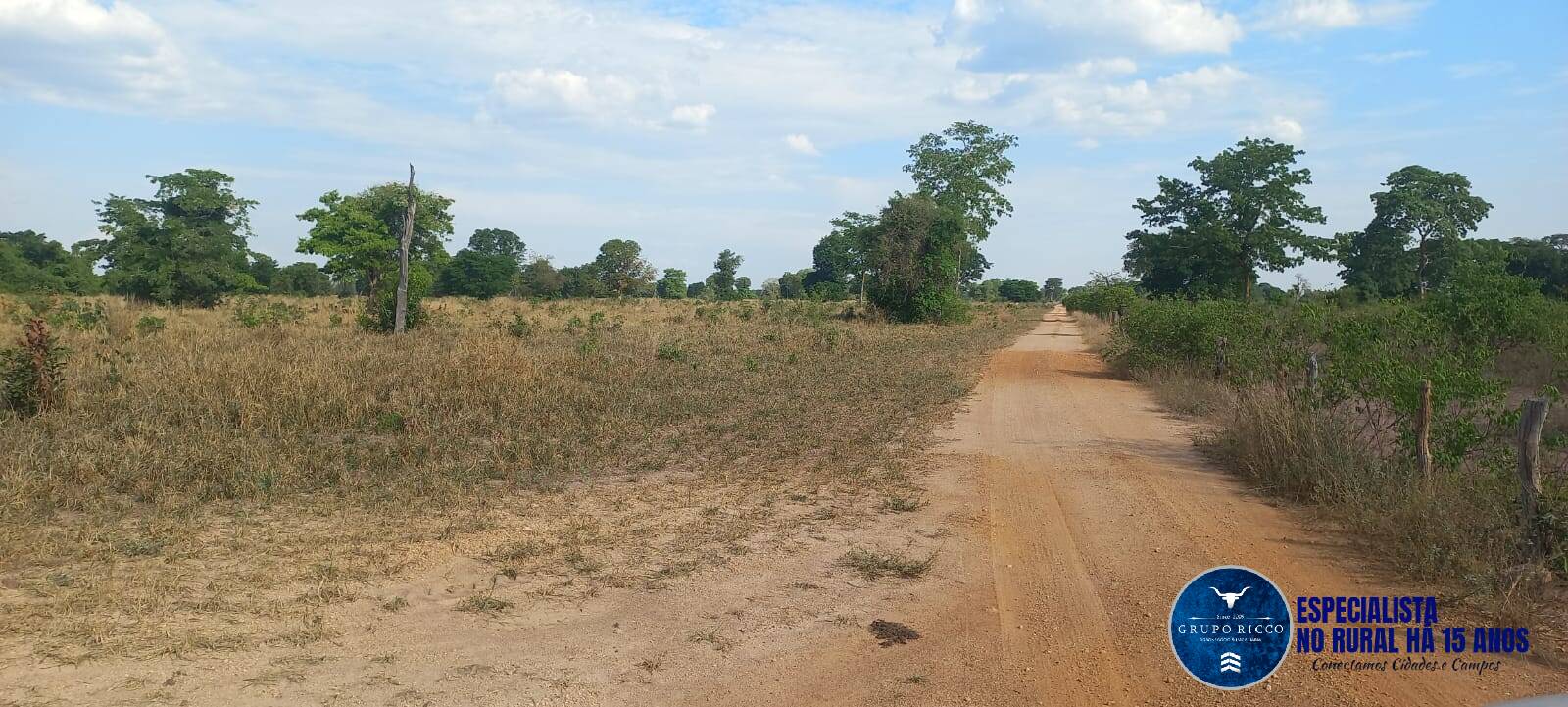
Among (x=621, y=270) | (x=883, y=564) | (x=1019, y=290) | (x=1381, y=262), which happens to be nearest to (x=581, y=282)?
(x=621, y=270)

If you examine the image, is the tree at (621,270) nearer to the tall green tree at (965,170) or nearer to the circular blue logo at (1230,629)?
the tall green tree at (965,170)

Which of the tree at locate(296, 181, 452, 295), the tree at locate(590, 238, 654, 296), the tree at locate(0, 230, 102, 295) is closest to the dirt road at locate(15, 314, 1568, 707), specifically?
the tree at locate(296, 181, 452, 295)

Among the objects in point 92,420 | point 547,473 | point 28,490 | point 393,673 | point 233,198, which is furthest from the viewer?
point 233,198

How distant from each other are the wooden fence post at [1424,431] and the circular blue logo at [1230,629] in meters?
2.47

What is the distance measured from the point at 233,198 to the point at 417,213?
8.49m

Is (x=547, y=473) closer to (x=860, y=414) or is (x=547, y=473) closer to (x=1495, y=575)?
(x=860, y=414)

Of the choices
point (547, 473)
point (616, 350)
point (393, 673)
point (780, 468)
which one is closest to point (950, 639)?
point (393, 673)

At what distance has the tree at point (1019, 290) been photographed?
445 ft

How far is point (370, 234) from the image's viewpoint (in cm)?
2838

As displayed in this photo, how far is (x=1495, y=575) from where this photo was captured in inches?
193

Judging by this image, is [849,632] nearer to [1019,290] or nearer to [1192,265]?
[1192,265]

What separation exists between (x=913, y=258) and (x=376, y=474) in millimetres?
28604

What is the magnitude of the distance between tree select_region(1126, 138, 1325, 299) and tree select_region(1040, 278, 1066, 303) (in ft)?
360

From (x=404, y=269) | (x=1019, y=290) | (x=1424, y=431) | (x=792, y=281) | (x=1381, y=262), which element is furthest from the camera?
(x=1019, y=290)
